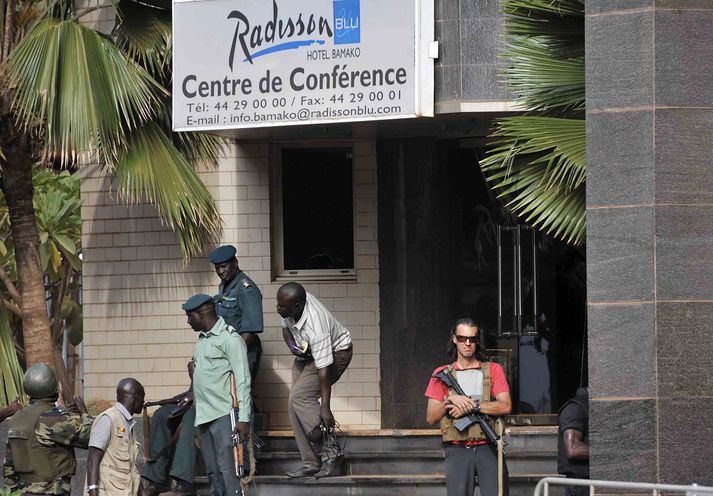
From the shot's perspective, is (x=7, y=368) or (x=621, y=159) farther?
(x=7, y=368)

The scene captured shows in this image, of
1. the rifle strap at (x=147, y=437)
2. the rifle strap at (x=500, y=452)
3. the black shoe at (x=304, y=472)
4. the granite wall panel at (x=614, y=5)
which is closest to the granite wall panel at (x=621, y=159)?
the granite wall panel at (x=614, y=5)

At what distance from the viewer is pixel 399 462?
41.2 ft

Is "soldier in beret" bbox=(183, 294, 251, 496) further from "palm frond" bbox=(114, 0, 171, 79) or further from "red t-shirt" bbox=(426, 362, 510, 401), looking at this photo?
"palm frond" bbox=(114, 0, 171, 79)

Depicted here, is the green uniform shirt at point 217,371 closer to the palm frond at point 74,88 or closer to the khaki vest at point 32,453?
the khaki vest at point 32,453

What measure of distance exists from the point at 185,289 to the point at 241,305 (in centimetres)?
165

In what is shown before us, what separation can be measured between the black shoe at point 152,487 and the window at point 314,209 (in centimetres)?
267

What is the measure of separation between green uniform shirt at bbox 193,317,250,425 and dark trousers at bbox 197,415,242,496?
9cm

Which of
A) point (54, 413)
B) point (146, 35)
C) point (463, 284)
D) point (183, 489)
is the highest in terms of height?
point (146, 35)

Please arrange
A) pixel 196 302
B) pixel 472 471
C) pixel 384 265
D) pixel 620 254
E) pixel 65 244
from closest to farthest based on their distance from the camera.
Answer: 1. pixel 620 254
2. pixel 472 471
3. pixel 196 302
4. pixel 384 265
5. pixel 65 244

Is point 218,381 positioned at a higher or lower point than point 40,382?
lower

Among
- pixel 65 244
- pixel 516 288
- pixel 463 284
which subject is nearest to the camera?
pixel 516 288

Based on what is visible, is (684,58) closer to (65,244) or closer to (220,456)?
(220,456)

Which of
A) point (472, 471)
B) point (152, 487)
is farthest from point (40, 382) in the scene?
point (472, 471)

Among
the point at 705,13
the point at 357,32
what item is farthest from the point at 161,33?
the point at 705,13
